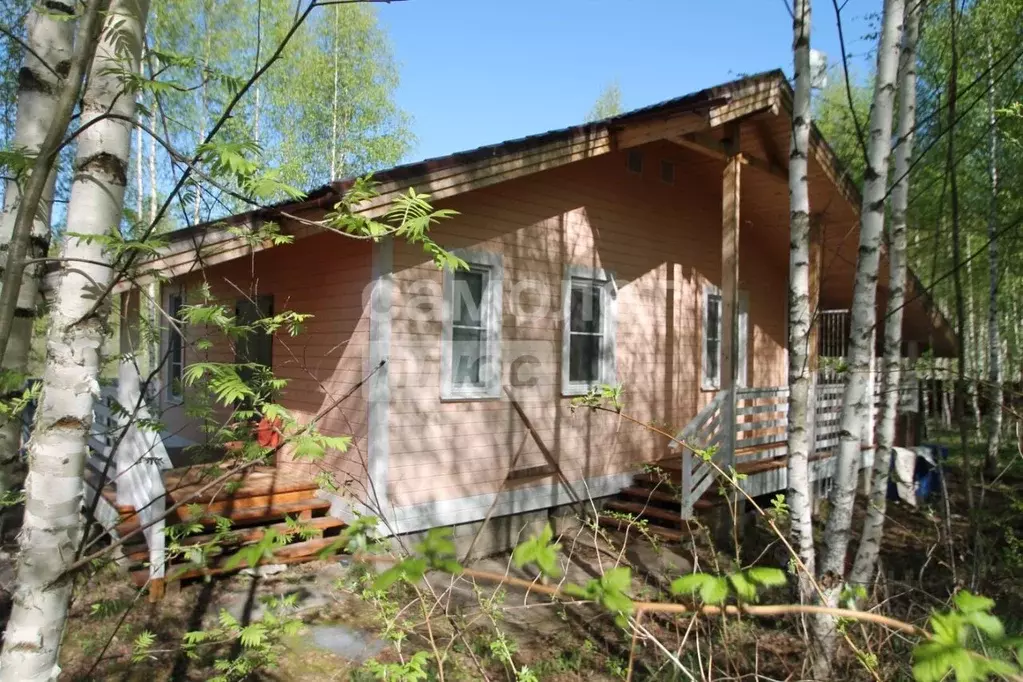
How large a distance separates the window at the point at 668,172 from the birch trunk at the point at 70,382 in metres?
7.91

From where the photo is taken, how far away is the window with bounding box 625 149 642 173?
848cm

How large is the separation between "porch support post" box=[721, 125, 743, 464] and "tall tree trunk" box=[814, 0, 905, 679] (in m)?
2.68

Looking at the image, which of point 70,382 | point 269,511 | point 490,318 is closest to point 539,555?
point 70,382

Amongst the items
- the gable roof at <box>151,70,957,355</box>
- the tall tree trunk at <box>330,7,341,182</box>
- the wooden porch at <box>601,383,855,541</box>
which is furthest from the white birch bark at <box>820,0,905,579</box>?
the tall tree trunk at <box>330,7,341,182</box>

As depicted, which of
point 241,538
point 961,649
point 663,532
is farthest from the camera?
point 663,532

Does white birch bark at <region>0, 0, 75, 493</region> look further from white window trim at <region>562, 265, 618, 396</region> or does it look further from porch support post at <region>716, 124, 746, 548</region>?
porch support post at <region>716, 124, 746, 548</region>

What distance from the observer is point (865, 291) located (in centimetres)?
473

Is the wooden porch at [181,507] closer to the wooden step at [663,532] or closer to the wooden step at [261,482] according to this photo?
the wooden step at [261,482]

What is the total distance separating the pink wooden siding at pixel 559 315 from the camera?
6.38 metres

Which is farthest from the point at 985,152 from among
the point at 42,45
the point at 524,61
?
the point at 42,45

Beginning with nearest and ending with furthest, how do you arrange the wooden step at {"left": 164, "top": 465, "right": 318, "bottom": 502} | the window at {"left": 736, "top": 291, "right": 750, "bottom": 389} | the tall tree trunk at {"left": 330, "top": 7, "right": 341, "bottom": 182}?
the wooden step at {"left": 164, "top": 465, "right": 318, "bottom": 502} < the window at {"left": 736, "top": 291, "right": 750, "bottom": 389} < the tall tree trunk at {"left": 330, "top": 7, "right": 341, "bottom": 182}

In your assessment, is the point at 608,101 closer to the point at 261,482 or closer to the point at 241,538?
the point at 261,482

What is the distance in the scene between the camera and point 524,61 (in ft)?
27.4

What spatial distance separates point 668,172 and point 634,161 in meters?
0.76
